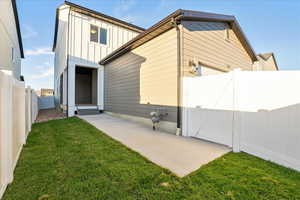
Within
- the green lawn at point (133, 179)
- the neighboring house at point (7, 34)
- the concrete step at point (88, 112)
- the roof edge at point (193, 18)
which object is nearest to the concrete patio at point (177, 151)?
the green lawn at point (133, 179)

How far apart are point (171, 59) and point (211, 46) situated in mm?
2295

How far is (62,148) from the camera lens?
11.2 feet

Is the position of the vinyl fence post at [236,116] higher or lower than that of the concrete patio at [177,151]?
higher

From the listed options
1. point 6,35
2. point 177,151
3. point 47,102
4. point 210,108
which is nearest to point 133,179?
point 177,151

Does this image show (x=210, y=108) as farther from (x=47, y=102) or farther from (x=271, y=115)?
(x=47, y=102)

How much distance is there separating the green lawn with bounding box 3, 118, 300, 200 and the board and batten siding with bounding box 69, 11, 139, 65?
7.91 metres

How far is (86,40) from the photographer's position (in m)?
9.65

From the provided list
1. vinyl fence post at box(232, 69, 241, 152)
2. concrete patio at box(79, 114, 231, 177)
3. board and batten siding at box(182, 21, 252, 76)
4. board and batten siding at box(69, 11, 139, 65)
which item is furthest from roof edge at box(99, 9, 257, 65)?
concrete patio at box(79, 114, 231, 177)

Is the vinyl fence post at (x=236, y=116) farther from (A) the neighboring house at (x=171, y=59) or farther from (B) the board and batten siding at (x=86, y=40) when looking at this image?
(B) the board and batten siding at (x=86, y=40)

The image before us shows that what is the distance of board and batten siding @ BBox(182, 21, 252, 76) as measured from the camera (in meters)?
4.88

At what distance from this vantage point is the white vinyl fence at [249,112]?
269cm

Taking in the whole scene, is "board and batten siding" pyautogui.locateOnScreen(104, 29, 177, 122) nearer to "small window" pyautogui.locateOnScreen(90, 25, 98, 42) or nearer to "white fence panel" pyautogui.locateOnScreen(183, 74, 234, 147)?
"white fence panel" pyautogui.locateOnScreen(183, 74, 234, 147)

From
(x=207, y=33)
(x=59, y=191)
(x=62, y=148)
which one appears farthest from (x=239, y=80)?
(x=62, y=148)

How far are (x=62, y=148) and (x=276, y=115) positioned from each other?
16.3ft
